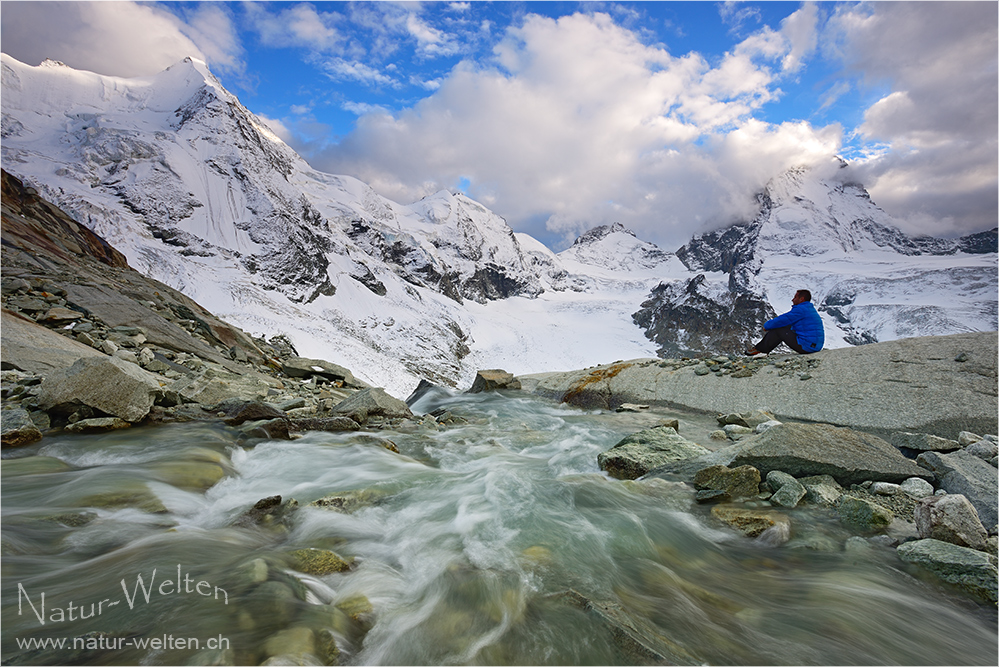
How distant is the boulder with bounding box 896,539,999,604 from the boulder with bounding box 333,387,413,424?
22.5 feet

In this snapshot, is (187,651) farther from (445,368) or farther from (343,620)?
(445,368)

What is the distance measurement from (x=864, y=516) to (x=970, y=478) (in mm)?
1257

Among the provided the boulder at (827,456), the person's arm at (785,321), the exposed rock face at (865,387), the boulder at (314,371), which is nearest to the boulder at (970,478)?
the boulder at (827,456)

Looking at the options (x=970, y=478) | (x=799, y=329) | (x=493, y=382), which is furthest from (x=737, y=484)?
(x=493, y=382)

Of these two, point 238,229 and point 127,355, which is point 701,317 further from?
point 127,355

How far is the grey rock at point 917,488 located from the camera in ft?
Answer: 11.6

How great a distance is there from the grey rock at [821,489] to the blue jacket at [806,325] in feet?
19.4

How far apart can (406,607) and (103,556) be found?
2.08 m

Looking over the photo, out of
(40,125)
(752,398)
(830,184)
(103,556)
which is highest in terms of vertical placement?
(830,184)

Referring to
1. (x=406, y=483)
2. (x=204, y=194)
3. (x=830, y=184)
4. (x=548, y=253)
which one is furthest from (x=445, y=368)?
(x=830, y=184)

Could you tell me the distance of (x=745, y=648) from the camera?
86.7 inches

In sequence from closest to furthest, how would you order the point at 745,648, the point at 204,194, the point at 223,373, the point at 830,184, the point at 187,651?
1. the point at 187,651
2. the point at 745,648
3. the point at 223,373
4. the point at 204,194
5. the point at 830,184

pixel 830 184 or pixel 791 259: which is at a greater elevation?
pixel 830 184

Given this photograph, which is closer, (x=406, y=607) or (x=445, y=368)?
(x=406, y=607)
